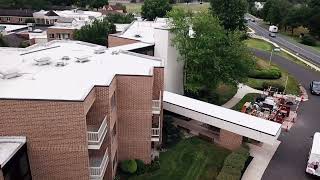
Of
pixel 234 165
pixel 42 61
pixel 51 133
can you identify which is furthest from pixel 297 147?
pixel 42 61

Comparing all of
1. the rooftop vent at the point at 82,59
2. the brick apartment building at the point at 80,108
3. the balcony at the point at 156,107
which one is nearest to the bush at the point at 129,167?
the brick apartment building at the point at 80,108

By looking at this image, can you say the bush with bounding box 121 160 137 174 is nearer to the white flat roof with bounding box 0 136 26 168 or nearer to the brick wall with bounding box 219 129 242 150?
the brick wall with bounding box 219 129 242 150

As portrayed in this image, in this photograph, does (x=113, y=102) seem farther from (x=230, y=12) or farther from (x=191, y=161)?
(x=230, y=12)

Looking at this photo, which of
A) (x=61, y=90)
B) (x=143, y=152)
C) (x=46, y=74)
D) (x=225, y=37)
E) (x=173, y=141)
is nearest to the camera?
(x=61, y=90)

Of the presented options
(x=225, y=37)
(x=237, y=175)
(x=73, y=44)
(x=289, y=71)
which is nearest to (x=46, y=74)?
(x=73, y=44)

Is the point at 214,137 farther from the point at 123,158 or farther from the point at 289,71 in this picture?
the point at 289,71

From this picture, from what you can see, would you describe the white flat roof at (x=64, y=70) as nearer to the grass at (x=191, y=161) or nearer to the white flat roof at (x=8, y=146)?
the white flat roof at (x=8, y=146)
